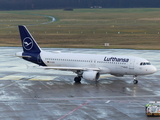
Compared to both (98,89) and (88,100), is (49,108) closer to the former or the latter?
(88,100)

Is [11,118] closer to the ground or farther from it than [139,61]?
closer to the ground

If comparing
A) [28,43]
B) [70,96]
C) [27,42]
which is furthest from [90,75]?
[27,42]

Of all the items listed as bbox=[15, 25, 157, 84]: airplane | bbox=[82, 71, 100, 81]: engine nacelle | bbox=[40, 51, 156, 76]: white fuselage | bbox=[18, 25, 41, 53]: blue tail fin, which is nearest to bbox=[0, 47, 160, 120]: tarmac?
bbox=[82, 71, 100, 81]: engine nacelle

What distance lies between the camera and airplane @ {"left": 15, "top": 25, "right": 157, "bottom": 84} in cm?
5158

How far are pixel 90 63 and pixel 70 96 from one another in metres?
10.8

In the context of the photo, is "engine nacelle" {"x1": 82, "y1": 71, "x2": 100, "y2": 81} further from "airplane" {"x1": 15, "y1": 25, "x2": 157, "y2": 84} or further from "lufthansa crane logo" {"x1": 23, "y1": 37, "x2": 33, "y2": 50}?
"lufthansa crane logo" {"x1": 23, "y1": 37, "x2": 33, "y2": 50}

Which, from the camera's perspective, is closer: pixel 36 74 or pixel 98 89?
pixel 98 89

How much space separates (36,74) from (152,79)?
1881 centimetres

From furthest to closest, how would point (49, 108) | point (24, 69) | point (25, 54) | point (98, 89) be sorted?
point (24, 69) < point (25, 54) < point (98, 89) < point (49, 108)

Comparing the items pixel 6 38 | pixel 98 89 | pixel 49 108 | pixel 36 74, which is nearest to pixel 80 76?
pixel 98 89

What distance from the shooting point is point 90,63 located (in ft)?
178

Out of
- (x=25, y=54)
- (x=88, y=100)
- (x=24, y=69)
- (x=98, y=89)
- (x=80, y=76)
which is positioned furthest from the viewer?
(x=24, y=69)

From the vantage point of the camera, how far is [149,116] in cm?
3538

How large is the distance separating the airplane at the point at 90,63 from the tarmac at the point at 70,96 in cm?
164
